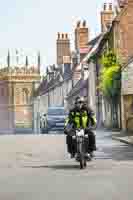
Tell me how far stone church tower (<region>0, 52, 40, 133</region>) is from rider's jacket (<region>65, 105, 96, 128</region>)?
384 feet

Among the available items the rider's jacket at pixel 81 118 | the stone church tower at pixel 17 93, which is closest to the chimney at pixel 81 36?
the rider's jacket at pixel 81 118

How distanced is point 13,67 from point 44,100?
128 ft

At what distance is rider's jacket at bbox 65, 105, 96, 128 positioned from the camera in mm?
15414

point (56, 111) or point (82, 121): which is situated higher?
point (82, 121)

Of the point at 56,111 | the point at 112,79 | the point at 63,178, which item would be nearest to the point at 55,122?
the point at 56,111

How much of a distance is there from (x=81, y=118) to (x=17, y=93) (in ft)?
405

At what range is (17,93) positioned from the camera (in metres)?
138

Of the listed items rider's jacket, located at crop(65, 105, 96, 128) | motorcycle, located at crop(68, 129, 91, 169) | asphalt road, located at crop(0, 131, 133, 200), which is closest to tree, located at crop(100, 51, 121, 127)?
asphalt road, located at crop(0, 131, 133, 200)

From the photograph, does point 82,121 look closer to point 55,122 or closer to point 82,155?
point 82,155

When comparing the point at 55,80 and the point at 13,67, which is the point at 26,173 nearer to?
the point at 55,80

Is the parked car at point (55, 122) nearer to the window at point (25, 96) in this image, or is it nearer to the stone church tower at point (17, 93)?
the stone church tower at point (17, 93)

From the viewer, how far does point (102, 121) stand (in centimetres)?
5769

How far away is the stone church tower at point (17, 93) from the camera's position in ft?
442

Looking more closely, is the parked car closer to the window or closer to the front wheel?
the front wheel
